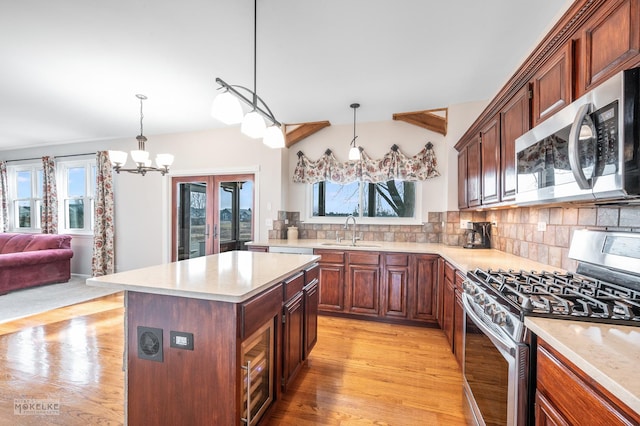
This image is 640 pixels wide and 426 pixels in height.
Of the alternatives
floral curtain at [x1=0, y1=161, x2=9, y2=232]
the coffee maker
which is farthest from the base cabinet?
floral curtain at [x1=0, y1=161, x2=9, y2=232]

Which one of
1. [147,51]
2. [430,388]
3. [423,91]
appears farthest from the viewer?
[423,91]

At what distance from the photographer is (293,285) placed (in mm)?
1925

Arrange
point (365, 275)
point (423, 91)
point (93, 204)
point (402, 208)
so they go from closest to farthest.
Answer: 1. point (423, 91)
2. point (365, 275)
3. point (402, 208)
4. point (93, 204)

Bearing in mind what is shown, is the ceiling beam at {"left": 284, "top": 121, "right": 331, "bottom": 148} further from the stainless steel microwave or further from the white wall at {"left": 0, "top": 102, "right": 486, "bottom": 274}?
the stainless steel microwave

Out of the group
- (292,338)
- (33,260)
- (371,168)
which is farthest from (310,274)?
(33,260)

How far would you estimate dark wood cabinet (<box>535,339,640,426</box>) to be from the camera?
699 millimetres

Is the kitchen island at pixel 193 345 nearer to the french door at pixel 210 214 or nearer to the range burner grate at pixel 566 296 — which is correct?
the range burner grate at pixel 566 296

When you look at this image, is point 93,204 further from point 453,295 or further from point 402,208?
point 453,295

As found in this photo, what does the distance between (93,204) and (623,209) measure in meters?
7.09

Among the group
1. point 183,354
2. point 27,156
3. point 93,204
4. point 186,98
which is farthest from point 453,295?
point 27,156

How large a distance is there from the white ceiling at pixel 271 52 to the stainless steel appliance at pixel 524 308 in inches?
63.1

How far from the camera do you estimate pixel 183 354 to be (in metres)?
1.38

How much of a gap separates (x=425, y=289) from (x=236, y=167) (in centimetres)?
322

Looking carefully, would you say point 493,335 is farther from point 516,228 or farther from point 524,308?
point 516,228
